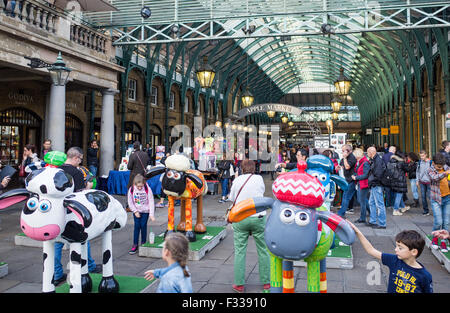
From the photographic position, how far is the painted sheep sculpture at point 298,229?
127 inches

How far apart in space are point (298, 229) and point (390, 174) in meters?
6.59

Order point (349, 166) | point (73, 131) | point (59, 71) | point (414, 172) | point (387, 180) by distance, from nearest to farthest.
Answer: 1. point (59, 71)
2. point (387, 180)
3. point (349, 166)
4. point (414, 172)
5. point (73, 131)

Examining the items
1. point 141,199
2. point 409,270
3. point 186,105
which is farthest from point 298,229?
point 186,105

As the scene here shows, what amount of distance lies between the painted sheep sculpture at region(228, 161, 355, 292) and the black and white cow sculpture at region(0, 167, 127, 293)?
1659 mm

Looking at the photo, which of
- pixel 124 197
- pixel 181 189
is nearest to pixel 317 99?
pixel 124 197

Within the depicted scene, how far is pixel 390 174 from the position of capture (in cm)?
886

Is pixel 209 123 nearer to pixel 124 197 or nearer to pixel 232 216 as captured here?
pixel 124 197

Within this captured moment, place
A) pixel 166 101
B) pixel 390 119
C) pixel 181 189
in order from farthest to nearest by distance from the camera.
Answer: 1. pixel 390 119
2. pixel 166 101
3. pixel 181 189

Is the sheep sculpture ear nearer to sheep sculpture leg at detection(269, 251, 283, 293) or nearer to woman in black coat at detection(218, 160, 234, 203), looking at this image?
sheep sculpture leg at detection(269, 251, 283, 293)

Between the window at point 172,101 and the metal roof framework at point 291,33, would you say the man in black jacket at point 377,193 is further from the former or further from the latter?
the window at point 172,101

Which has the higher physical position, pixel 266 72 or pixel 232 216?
pixel 266 72

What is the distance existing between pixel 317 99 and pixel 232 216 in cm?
6007

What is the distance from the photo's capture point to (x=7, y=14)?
967cm

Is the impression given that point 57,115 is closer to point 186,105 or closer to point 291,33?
point 291,33
